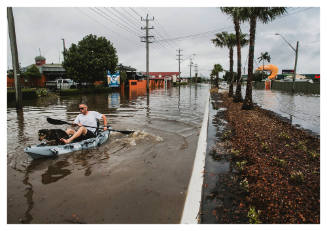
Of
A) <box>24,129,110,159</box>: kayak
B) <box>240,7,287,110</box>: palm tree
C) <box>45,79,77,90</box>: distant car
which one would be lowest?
<box>24,129,110,159</box>: kayak

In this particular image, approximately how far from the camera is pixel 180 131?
9.52 meters

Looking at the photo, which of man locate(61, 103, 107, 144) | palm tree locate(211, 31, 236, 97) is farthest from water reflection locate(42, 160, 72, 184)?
palm tree locate(211, 31, 236, 97)

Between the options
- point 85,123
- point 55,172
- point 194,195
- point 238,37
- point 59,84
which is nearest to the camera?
point 194,195

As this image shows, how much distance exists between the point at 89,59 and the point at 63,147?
27423 mm

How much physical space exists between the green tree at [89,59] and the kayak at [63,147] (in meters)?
25.8

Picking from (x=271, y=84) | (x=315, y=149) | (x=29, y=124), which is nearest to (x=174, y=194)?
(x=315, y=149)

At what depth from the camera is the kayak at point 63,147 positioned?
5704 mm

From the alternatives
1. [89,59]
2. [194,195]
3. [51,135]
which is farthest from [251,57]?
[89,59]

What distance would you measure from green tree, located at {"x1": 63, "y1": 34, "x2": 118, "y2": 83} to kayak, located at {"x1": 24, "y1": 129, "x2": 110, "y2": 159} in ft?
84.8

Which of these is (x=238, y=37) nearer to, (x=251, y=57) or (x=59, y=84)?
(x=251, y=57)

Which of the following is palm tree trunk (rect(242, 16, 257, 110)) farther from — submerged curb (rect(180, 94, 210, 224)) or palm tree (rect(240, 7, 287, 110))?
submerged curb (rect(180, 94, 210, 224))

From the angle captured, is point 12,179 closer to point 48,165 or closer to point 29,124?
point 48,165

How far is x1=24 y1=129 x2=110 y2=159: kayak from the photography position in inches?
225

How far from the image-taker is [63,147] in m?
6.23
